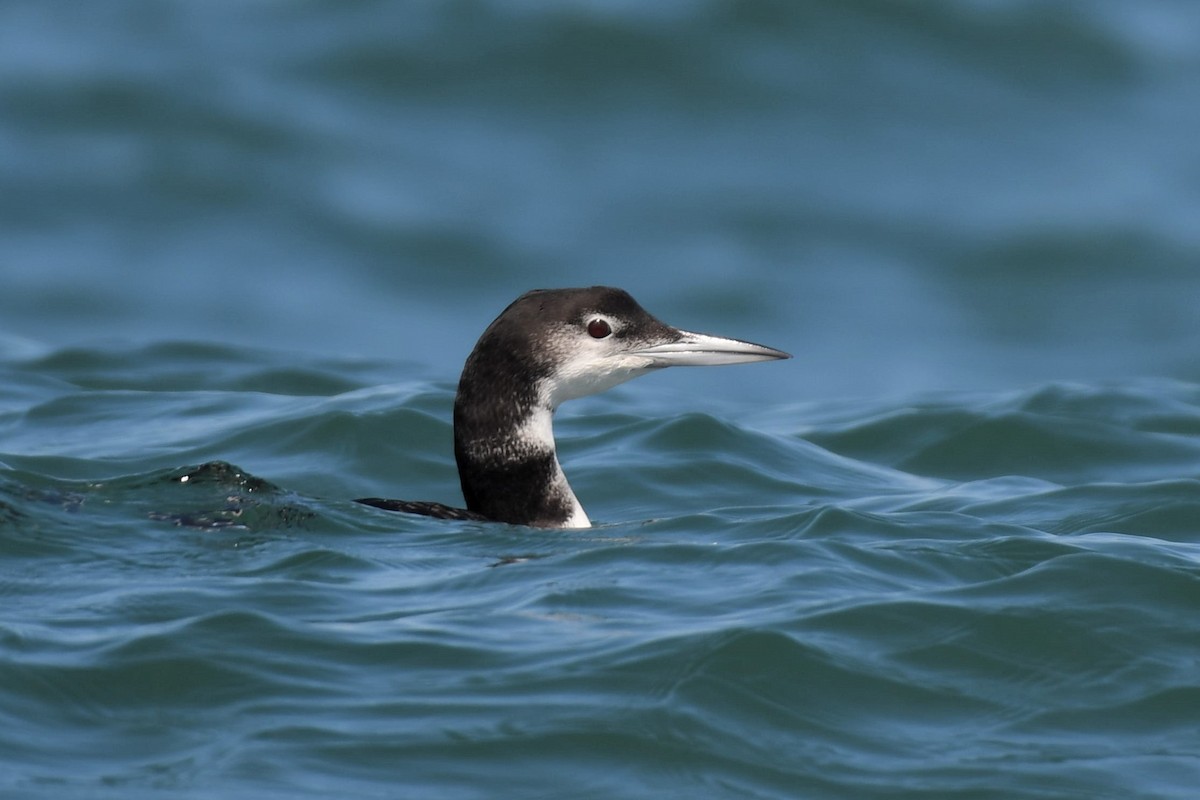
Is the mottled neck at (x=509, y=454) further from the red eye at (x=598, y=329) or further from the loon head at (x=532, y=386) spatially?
the red eye at (x=598, y=329)

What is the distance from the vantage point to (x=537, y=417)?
6.43m

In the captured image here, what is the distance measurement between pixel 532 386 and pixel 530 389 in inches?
0.5

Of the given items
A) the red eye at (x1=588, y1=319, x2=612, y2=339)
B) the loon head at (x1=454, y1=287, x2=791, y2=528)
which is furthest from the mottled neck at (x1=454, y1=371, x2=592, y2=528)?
the red eye at (x1=588, y1=319, x2=612, y2=339)

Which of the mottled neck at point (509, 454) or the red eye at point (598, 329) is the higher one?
the red eye at point (598, 329)

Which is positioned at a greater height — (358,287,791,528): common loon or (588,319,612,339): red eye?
(588,319,612,339): red eye

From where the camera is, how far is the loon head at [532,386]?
6.34 m

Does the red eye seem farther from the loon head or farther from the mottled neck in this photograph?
the mottled neck

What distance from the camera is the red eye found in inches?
252

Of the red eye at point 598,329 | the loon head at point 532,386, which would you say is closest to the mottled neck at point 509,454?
the loon head at point 532,386

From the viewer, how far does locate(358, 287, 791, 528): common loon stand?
6332 mm

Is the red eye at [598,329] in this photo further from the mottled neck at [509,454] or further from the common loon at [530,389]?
the mottled neck at [509,454]

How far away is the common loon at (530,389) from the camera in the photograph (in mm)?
6332

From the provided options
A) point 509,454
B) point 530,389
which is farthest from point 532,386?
point 509,454

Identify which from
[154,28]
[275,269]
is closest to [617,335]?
[275,269]
